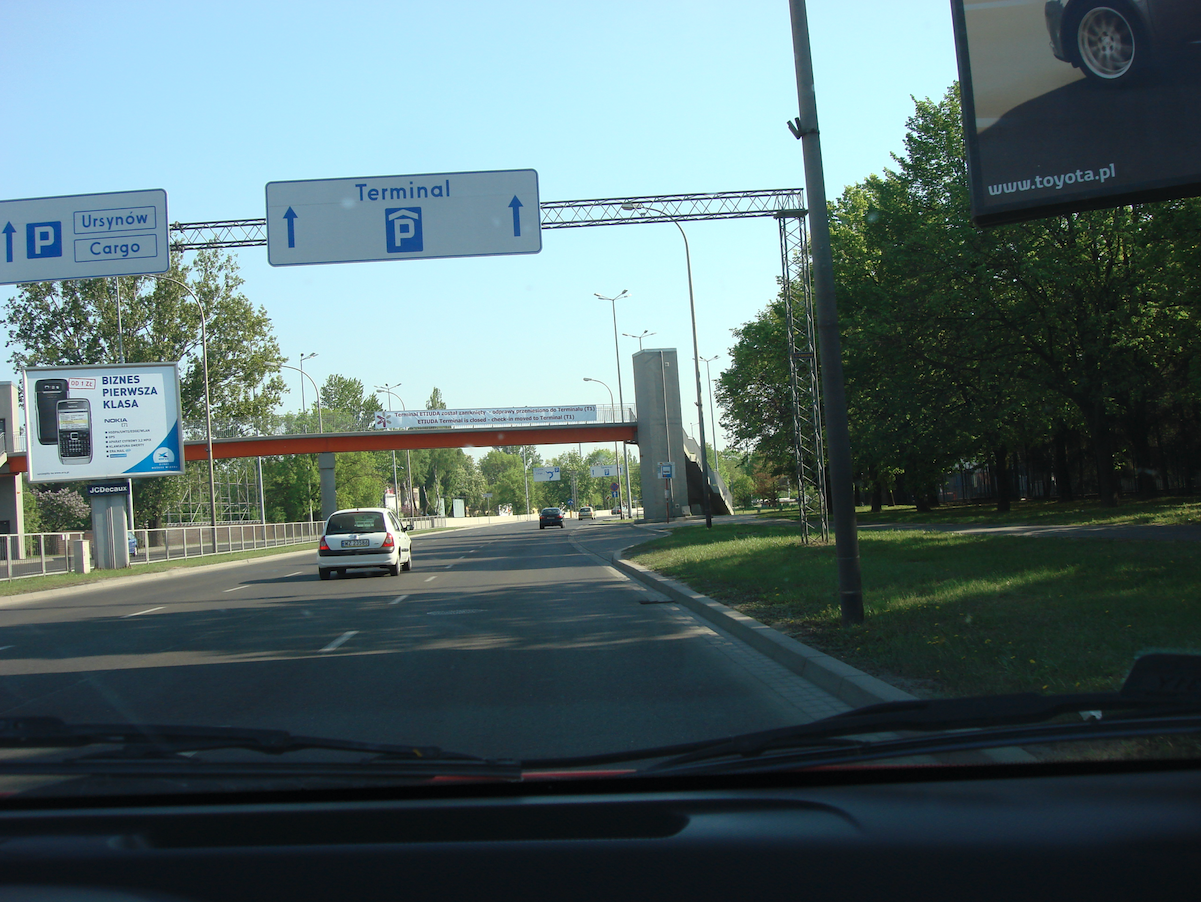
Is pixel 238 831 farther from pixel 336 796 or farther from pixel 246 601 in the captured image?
pixel 246 601

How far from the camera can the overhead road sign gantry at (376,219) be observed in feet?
54.9

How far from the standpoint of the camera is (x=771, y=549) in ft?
67.6

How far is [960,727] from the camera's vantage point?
10.5ft

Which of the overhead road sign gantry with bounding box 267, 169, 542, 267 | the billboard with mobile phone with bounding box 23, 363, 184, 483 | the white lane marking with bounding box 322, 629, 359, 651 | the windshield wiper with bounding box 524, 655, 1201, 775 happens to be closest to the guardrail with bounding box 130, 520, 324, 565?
the billboard with mobile phone with bounding box 23, 363, 184, 483

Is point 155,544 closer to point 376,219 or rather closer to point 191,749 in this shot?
point 376,219

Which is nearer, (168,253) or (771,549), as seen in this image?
(168,253)

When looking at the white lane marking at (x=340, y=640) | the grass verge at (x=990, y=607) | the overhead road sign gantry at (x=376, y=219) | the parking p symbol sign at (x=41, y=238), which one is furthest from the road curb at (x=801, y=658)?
the parking p symbol sign at (x=41, y=238)

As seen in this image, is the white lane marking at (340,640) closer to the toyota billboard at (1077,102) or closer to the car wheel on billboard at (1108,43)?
the toyota billboard at (1077,102)

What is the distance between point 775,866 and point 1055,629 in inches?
265

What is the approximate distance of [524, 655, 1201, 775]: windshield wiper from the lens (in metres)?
2.94

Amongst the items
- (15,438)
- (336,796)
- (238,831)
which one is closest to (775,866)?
(336,796)

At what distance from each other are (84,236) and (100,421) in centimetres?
1807

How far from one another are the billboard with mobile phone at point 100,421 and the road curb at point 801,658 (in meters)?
24.9

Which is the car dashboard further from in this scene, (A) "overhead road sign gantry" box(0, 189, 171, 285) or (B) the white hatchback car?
(B) the white hatchback car
